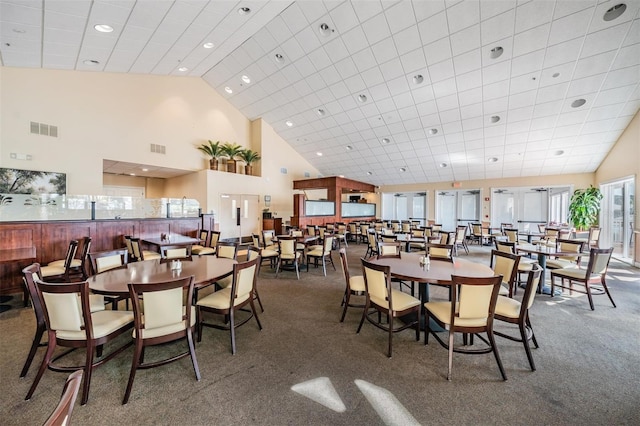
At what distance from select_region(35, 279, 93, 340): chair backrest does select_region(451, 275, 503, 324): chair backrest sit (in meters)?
2.98

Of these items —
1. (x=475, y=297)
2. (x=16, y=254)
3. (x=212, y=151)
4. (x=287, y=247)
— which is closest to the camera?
(x=475, y=297)

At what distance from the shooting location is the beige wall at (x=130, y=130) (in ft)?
21.3

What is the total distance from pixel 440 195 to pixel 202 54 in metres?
11.6

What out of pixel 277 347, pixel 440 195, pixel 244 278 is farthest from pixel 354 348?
pixel 440 195

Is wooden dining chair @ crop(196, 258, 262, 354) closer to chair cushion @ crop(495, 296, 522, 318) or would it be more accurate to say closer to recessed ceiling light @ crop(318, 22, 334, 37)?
chair cushion @ crop(495, 296, 522, 318)

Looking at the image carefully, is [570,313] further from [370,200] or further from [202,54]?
[370,200]

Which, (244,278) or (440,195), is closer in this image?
(244,278)

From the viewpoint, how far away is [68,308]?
6.72 feet

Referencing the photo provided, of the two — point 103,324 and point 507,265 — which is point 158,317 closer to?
point 103,324

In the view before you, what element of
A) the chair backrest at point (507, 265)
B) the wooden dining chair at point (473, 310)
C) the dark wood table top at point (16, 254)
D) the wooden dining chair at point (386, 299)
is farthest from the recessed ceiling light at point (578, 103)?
the dark wood table top at point (16, 254)

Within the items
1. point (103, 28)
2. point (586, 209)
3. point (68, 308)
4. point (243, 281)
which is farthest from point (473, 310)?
point (586, 209)

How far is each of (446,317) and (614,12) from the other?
22.0ft

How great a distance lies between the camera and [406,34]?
238 inches

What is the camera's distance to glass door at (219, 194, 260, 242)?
10.1 m
